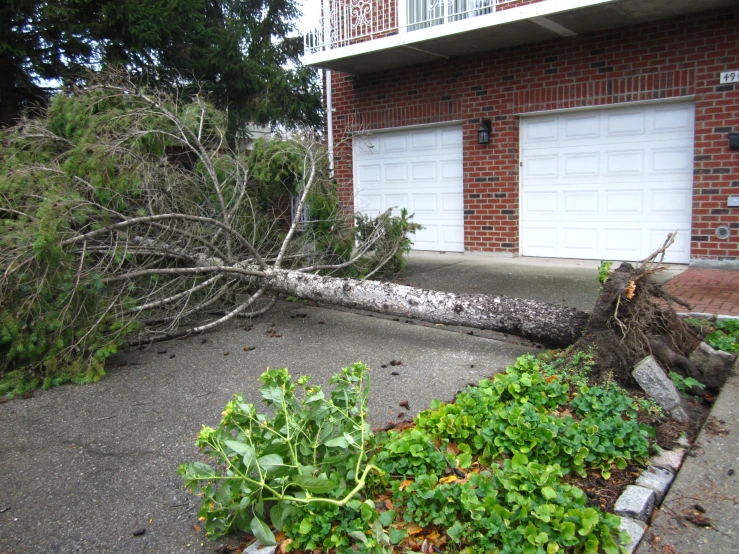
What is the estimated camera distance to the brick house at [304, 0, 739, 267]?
8070mm

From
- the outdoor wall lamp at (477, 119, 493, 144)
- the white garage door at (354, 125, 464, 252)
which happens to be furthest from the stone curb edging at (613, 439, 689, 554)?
the white garage door at (354, 125, 464, 252)

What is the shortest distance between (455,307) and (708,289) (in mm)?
3336

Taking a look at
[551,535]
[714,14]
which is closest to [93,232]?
[551,535]

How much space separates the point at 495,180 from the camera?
9.88 m

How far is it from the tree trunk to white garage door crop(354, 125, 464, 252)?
4.64 metres

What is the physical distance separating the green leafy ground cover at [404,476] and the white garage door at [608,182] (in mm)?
6126

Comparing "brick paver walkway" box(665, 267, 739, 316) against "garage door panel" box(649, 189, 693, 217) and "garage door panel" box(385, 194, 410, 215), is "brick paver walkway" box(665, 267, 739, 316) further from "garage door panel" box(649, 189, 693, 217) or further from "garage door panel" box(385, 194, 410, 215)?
"garage door panel" box(385, 194, 410, 215)

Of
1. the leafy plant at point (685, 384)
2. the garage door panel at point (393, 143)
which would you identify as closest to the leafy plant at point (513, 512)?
the leafy plant at point (685, 384)

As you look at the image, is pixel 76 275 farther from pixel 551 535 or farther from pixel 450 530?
pixel 551 535

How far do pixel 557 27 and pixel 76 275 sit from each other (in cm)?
700

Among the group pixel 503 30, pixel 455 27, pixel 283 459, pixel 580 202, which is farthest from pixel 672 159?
pixel 283 459

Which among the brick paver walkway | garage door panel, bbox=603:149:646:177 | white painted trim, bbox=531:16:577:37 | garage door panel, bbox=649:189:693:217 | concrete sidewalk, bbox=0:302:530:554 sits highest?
white painted trim, bbox=531:16:577:37

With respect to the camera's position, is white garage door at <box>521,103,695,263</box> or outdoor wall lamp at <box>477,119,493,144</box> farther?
outdoor wall lamp at <box>477,119,493,144</box>

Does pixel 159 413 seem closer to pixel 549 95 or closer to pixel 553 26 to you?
pixel 553 26
